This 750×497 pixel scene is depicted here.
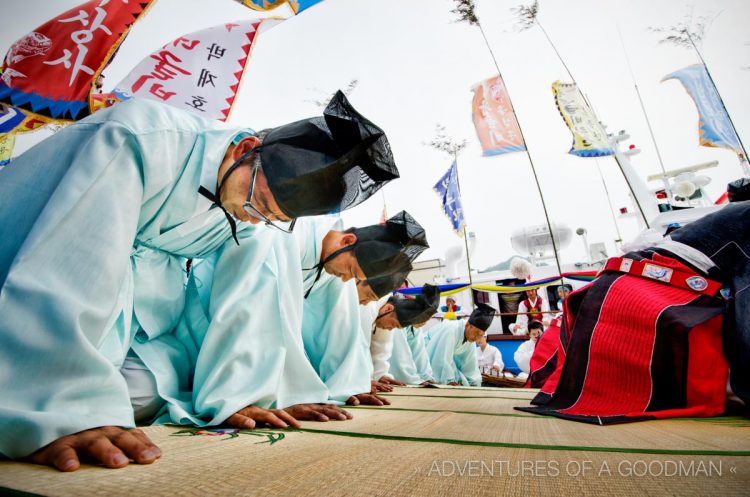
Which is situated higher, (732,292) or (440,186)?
(440,186)

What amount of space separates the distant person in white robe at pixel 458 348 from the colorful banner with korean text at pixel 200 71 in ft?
16.1

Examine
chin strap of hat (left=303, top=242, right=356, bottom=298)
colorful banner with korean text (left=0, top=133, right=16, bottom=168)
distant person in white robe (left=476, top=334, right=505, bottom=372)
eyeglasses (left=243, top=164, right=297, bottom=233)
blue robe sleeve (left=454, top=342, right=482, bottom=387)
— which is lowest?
distant person in white robe (left=476, top=334, right=505, bottom=372)

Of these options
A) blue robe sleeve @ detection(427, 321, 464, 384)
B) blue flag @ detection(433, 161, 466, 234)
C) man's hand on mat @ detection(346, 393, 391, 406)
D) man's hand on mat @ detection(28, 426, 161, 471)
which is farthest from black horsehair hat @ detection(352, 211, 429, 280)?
blue flag @ detection(433, 161, 466, 234)

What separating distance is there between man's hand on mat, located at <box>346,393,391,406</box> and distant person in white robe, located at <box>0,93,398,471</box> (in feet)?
3.18

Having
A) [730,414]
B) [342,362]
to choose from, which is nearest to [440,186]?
[342,362]

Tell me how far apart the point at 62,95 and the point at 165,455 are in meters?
3.47

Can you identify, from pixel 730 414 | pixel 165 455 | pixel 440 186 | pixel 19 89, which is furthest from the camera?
pixel 440 186

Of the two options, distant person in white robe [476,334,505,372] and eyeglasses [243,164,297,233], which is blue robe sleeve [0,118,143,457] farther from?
distant person in white robe [476,334,505,372]

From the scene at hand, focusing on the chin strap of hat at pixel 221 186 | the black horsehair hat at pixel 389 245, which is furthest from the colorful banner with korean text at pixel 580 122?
the chin strap of hat at pixel 221 186

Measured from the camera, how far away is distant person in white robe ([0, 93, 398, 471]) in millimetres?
765

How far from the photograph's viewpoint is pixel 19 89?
2.76m

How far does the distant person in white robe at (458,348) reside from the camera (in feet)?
19.6

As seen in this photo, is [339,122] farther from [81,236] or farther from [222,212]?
[81,236]

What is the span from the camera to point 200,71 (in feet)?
11.6
